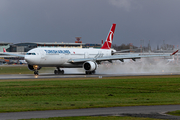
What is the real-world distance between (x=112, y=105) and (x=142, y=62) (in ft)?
185

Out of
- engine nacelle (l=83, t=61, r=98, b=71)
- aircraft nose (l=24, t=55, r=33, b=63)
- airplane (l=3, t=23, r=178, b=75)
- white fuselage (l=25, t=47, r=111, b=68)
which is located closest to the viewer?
aircraft nose (l=24, t=55, r=33, b=63)

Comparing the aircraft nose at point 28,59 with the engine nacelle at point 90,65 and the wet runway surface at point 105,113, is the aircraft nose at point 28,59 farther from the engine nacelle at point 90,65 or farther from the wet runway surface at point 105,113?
the wet runway surface at point 105,113

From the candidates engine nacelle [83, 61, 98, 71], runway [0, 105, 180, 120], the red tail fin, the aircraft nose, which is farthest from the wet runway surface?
the red tail fin

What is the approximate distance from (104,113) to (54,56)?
33510 millimetres

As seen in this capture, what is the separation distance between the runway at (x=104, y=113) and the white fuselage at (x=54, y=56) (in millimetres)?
29932

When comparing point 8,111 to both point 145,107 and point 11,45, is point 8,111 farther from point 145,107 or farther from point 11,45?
point 11,45

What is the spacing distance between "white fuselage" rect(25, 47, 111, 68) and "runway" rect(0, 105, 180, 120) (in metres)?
29.9

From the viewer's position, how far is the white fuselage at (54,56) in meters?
45.2

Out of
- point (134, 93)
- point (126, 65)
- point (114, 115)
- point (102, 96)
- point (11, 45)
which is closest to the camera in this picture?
point (114, 115)

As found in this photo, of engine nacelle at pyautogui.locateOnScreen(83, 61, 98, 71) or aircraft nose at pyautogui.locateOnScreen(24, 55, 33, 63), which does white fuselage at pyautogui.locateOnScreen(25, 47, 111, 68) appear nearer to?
aircraft nose at pyautogui.locateOnScreen(24, 55, 33, 63)

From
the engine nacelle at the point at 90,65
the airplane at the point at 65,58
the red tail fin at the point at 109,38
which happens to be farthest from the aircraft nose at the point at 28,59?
the red tail fin at the point at 109,38

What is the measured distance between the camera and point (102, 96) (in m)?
21.9

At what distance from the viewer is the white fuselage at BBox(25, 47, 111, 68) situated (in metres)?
45.2

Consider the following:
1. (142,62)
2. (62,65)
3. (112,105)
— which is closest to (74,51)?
(62,65)
